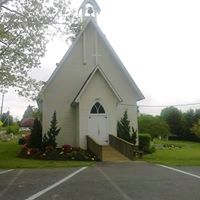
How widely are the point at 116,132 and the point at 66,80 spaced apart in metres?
5.90

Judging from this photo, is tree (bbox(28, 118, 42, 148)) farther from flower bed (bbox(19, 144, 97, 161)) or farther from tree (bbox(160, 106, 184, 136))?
tree (bbox(160, 106, 184, 136))

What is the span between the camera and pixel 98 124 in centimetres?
2931

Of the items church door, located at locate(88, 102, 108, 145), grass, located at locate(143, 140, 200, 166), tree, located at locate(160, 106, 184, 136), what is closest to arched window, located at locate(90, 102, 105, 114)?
church door, located at locate(88, 102, 108, 145)

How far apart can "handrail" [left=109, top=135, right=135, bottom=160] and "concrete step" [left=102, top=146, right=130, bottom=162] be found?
0.27 metres

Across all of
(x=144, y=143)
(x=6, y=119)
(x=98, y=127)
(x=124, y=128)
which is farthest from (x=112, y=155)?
(x=6, y=119)

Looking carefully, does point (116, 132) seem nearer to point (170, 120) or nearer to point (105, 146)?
point (105, 146)

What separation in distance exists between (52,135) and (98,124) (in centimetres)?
366

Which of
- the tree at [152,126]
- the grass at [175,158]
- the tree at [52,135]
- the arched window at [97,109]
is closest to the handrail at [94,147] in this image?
the arched window at [97,109]

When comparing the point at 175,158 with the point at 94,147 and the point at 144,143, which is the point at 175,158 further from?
the point at 144,143

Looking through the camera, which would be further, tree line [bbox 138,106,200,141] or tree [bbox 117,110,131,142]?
tree line [bbox 138,106,200,141]

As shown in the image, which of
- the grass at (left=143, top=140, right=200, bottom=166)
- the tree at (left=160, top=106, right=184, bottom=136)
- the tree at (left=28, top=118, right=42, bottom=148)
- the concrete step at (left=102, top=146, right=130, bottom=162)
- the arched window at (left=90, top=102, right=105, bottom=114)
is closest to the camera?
the grass at (left=143, top=140, right=200, bottom=166)

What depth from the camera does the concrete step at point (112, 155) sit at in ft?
78.5

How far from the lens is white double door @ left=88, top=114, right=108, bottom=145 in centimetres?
2931

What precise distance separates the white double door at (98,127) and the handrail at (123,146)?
0.64 metres
